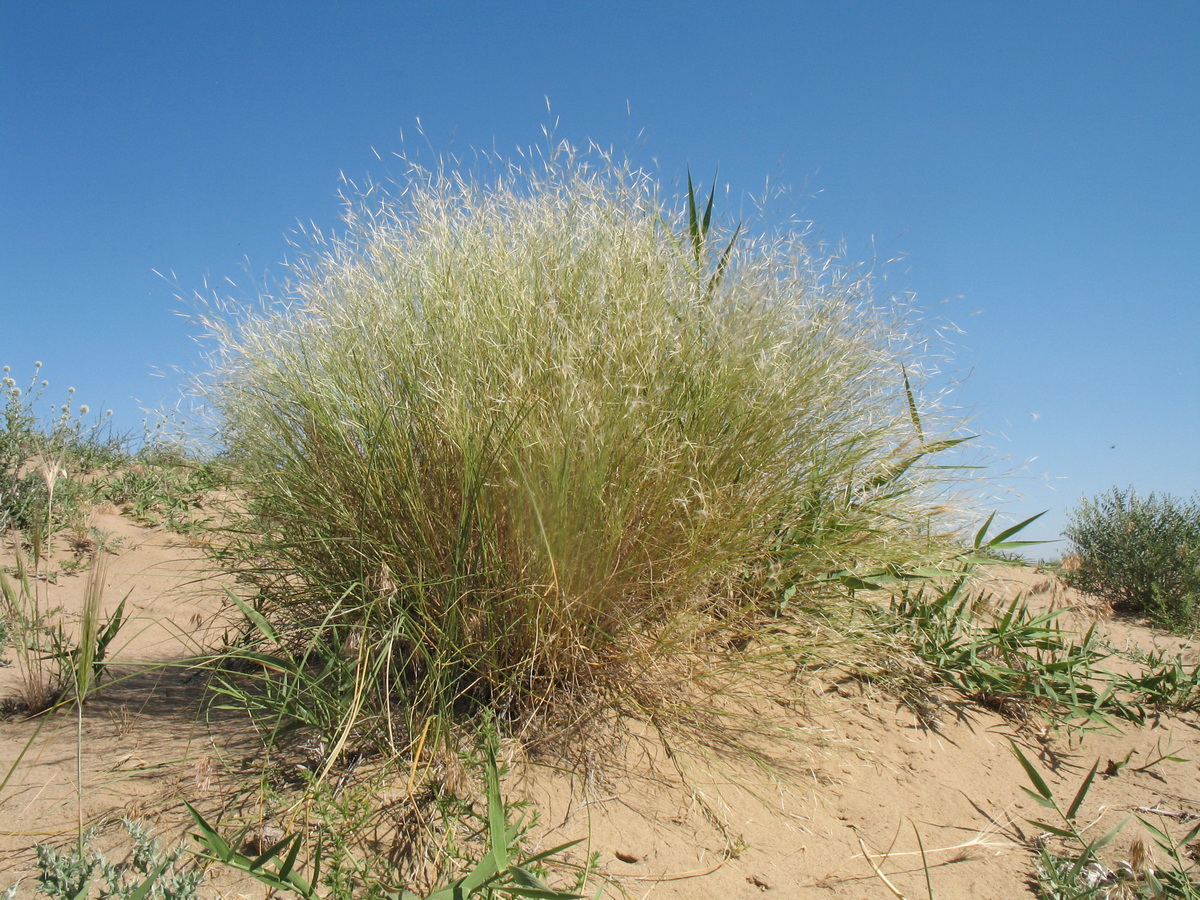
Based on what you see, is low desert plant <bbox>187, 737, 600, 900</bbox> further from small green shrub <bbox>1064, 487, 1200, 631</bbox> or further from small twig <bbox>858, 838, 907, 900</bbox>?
small green shrub <bbox>1064, 487, 1200, 631</bbox>

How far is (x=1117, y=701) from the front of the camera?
8.54 feet

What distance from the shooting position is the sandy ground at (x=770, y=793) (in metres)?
1.67

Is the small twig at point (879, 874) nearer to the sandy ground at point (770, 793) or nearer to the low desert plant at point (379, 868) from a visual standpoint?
the sandy ground at point (770, 793)

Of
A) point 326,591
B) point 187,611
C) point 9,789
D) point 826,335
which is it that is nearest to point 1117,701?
point 826,335

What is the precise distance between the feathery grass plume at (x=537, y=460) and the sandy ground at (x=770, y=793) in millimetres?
257

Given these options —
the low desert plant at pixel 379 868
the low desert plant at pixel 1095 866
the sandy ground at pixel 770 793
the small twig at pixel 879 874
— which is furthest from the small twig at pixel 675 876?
the low desert plant at pixel 1095 866

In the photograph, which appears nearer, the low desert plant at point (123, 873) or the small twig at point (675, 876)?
the low desert plant at point (123, 873)

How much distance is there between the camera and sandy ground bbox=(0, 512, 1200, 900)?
167cm

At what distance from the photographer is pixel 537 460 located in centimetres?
180

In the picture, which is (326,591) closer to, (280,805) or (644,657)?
(280,805)

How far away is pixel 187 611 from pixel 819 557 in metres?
2.84

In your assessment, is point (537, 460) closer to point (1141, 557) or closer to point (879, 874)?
point (879, 874)

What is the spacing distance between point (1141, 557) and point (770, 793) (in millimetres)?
5225

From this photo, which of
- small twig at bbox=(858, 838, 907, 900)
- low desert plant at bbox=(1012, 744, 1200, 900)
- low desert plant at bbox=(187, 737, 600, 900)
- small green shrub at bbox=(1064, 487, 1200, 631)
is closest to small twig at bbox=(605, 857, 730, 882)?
low desert plant at bbox=(187, 737, 600, 900)
